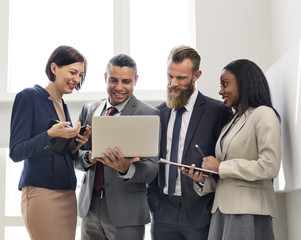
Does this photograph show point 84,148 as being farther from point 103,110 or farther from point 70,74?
point 70,74

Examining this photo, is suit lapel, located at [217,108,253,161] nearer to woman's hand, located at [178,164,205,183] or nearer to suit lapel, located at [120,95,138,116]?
woman's hand, located at [178,164,205,183]

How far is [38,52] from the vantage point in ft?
14.3

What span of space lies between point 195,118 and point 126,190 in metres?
0.64

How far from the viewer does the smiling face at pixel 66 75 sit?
272cm

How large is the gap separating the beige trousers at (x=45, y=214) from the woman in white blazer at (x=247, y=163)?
86 cm

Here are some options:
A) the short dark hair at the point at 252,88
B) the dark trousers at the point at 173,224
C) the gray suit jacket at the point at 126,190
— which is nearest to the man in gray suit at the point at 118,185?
the gray suit jacket at the point at 126,190

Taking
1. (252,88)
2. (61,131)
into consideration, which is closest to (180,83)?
(252,88)

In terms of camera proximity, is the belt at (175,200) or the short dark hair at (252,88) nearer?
the short dark hair at (252,88)

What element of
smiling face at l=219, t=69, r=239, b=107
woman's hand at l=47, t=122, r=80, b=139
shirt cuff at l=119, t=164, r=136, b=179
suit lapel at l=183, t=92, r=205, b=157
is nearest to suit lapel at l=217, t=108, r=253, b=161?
smiling face at l=219, t=69, r=239, b=107

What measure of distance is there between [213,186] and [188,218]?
25cm

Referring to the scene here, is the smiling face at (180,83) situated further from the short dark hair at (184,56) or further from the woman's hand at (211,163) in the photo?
the woman's hand at (211,163)

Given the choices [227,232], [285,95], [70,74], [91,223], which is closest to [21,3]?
[70,74]

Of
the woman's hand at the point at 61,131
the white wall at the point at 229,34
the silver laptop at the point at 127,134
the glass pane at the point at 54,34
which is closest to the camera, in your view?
the silver laptop at the point at 127,134

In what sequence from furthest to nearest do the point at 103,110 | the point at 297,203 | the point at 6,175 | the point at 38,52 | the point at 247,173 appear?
1. the point at 38,52
2. the point at 6,175
3. the point at 297,203
4. the point at 103,110
5. the point at 247,173
